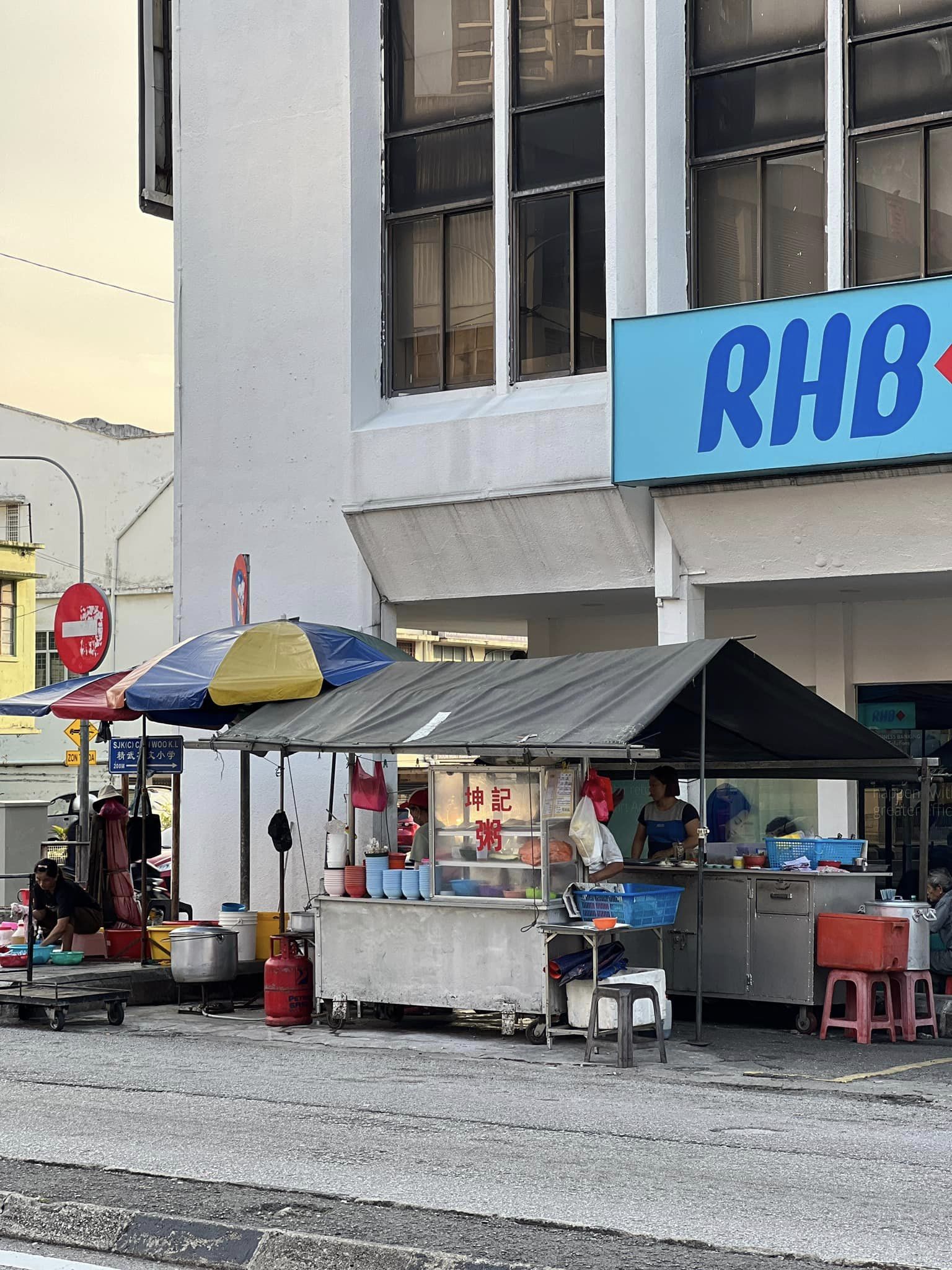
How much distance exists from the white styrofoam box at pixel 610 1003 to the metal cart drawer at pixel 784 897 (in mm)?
1372

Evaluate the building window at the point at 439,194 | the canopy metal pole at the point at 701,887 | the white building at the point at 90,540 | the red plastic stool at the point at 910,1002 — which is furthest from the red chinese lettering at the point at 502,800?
the white building at the point at 90,540

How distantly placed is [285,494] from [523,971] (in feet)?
25.0

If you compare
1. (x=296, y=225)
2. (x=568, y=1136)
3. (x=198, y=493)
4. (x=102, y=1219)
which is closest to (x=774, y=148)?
(x=296, y=225)

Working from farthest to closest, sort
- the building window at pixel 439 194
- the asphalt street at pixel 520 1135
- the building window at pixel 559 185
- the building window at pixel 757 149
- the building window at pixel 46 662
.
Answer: the building window at pixel 46 662 < the building window at pixel 439 194 < the building window at pixel 559 185 < the building window at pixel 757 149 < the asphalt street at pixel 520 1135

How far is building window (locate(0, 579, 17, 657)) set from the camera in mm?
60562

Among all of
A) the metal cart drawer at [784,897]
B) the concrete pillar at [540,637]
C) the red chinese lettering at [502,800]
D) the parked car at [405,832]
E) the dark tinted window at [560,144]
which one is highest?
the dark tinted window at [560,144]

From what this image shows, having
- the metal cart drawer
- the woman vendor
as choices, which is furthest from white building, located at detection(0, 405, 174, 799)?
the metal cart drawer

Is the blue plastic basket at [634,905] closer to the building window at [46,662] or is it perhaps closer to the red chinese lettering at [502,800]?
the red chinese lettering at [502,800]

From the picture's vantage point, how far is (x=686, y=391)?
54.2ft

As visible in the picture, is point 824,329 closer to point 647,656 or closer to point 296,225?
point 647,656

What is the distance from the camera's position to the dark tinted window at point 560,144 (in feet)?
59.3

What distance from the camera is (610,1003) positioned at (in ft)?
43.2

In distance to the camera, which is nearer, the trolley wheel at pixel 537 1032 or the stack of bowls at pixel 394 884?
the trolley wheel at pixel 537 1032

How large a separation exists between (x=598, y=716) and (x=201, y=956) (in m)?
5.04
